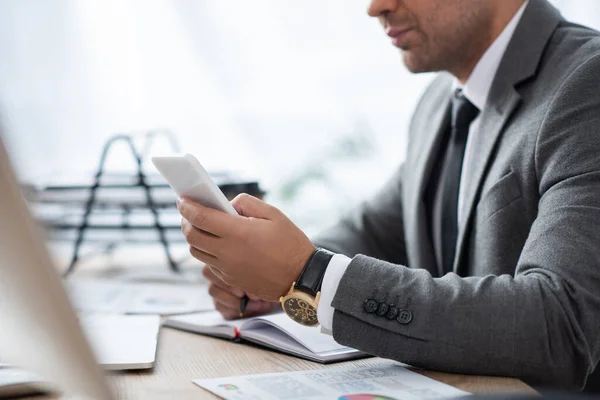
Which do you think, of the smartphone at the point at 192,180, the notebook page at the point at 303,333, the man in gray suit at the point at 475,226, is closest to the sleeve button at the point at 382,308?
the man in gray suit at the point at 475,226

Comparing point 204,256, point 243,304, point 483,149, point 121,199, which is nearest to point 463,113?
point 483,149

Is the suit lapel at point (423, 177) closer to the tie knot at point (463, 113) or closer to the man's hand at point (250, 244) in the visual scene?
the tie knot at point (463, 113)

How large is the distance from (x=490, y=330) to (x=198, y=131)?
223 centimetres

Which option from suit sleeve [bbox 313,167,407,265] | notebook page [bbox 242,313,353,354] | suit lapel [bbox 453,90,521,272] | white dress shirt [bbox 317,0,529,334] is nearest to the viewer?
notebook page [bbox 242,313,353,354]

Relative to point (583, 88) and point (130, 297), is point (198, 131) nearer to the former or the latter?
point (130, 297)

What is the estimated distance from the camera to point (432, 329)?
934 millimetres

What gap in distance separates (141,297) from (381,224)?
0.54m

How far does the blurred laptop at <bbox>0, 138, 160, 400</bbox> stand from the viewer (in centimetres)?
53

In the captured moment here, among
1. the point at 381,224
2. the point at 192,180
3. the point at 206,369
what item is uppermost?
the point at 192,180

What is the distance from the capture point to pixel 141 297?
150 centimetres

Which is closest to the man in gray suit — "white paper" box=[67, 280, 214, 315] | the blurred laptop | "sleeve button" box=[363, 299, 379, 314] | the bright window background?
"sleeve button" box=[363, 299, 379, 314]

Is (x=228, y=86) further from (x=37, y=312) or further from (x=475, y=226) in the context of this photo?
(x=37, y=312)

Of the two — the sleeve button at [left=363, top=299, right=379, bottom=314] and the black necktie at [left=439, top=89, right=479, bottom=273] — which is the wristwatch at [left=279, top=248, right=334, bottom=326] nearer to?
the sleeve button at [left=363, top=299, right=379, bottom=314]

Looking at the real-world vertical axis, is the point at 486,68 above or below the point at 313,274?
above
